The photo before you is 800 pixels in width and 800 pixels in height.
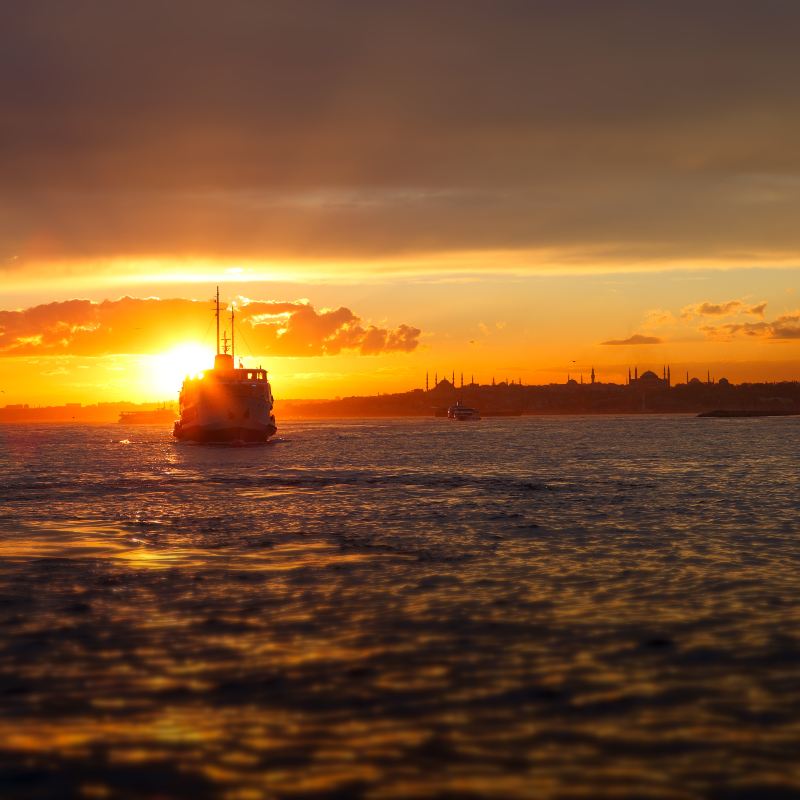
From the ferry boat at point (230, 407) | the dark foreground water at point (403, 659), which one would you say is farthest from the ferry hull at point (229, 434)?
the dark foreground water at point (403, 659)

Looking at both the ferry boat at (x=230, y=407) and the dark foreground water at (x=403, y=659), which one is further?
the ferry boat at (x=230, y=407)

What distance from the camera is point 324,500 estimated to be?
41.0 m

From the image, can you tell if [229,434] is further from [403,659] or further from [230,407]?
[403,659]

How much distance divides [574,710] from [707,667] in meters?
2.77

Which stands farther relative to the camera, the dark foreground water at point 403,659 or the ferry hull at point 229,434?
the ferry hull at point 229,434

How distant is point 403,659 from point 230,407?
108 meters

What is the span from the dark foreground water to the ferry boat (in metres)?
87.5

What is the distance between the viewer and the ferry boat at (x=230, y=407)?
118 m

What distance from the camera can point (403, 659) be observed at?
512 inches

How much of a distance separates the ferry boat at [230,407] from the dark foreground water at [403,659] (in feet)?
287

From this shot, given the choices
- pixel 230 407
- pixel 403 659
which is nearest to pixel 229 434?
pixel 230 407

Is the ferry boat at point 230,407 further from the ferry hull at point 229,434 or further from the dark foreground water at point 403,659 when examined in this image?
the dark foreground water at point 403,659

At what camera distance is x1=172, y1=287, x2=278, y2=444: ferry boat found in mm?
Result: 117938

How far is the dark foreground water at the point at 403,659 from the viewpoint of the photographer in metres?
8.94
